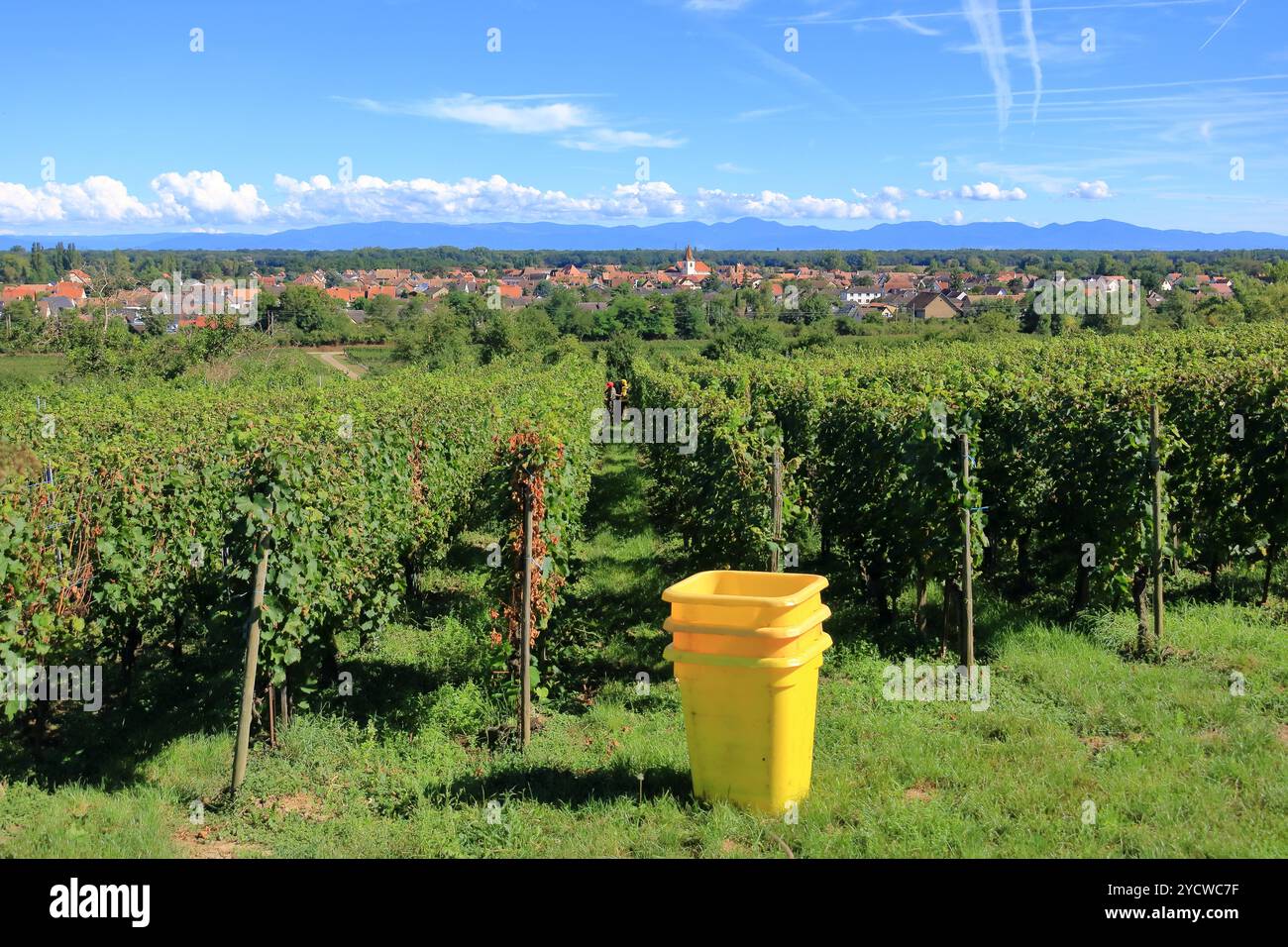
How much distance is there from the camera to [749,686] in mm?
4895

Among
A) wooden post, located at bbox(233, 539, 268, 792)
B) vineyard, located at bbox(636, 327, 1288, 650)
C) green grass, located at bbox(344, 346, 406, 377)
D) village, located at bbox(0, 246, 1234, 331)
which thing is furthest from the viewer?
village, located at bbox(0, 246, 1234, 331)

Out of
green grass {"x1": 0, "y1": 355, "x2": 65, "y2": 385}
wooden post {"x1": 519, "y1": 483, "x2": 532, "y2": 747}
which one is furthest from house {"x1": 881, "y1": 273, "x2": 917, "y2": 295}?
wooden post {"x1": 519, "y1": 483, "x2": 532, "y2": 747}

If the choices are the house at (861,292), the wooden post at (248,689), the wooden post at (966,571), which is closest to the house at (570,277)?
the house at (861,292)

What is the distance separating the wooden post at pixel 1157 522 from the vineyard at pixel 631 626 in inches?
1.9

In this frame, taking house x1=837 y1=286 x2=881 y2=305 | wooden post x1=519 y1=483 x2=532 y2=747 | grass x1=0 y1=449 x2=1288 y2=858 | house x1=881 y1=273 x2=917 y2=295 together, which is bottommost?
grass x1=0 y1=449 x2=1288 y2=858

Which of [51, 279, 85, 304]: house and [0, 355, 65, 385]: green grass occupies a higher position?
[51, 279, 85, 304]: house

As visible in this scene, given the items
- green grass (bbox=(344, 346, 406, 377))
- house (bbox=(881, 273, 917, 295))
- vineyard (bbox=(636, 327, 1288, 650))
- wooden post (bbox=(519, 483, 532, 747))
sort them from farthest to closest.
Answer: house (bbox=(881, 273, 917, 295)), green grass (bbox=(344, 346, 406, 377)), vineyard (bbox=(636, 327, 1288, 650)), wooden post (bbox=(519, 483, 532, 747))

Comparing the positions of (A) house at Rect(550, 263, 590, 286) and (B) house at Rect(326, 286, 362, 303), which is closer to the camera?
(B) house at Rect(326, 286, 362, 303)

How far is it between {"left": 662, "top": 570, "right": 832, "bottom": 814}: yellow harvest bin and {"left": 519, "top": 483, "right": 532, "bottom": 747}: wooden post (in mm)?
1710

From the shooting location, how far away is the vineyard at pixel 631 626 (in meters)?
5.30

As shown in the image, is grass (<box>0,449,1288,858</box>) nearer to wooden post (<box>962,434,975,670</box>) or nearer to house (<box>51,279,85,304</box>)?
wooden post (<box>962,434,975,670</box>)

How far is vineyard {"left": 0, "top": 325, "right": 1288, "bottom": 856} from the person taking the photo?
17.4ft

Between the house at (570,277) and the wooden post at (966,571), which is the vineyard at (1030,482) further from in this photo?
the house at (570,277)

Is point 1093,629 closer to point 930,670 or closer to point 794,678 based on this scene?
point 930,670
